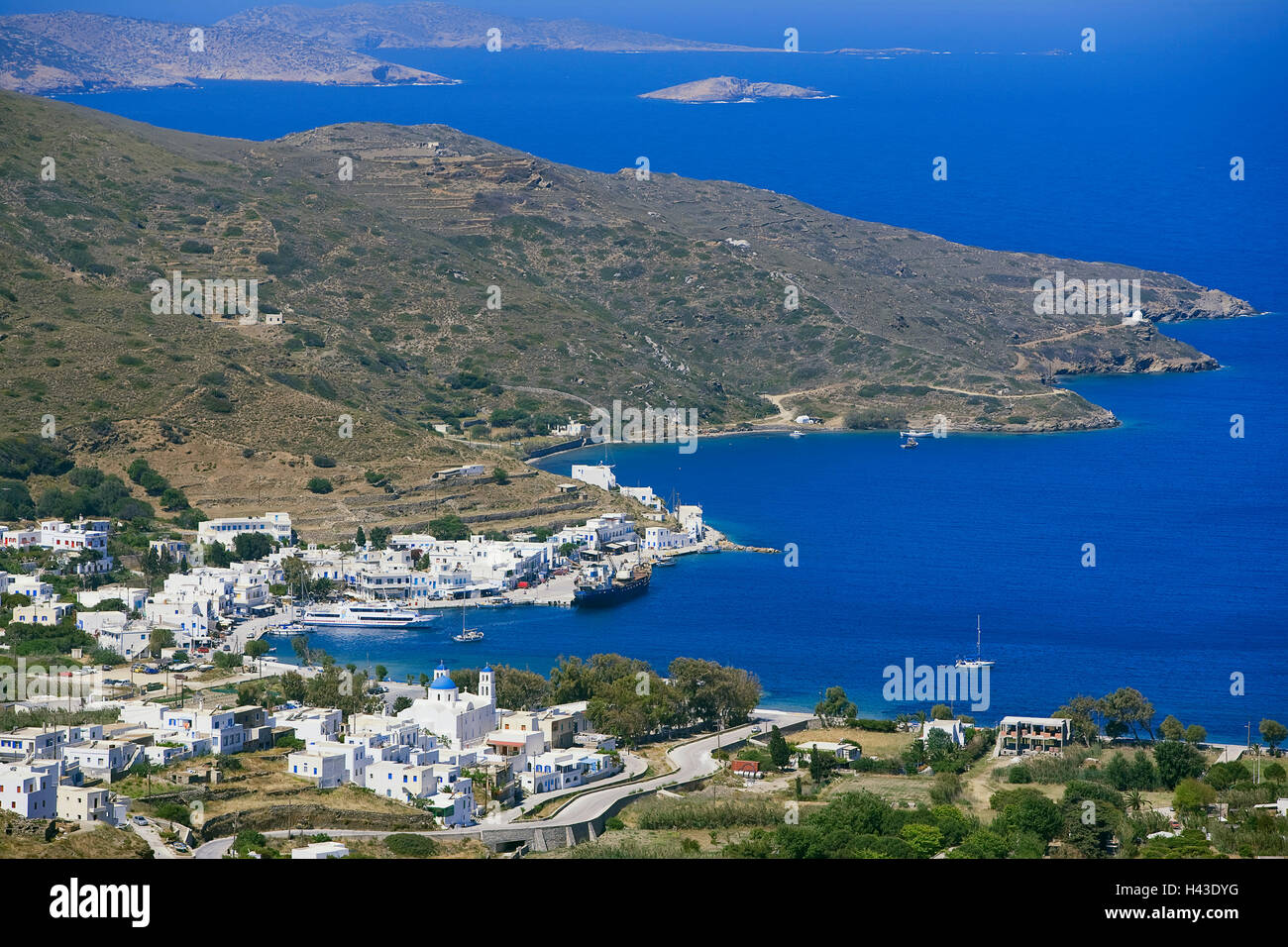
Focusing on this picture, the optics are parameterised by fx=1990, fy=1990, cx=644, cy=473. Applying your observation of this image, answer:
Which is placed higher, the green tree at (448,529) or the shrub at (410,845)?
the green tree at (448,529)

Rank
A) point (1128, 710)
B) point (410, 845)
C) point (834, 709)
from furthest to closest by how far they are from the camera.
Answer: point (834, 709) → point (1128, 710) → point (410, 845)

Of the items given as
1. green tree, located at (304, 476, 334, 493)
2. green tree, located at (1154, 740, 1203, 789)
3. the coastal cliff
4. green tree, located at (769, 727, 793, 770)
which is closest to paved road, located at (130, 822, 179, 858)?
green tree, located at (769, 727, 793, 770)

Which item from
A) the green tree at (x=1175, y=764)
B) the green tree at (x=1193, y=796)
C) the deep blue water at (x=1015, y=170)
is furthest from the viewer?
the deep blue water at (x=1015, y=170)

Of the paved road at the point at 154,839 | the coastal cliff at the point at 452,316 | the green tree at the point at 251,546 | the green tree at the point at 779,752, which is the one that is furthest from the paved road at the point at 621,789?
the coastal cliff at the point at 452,316

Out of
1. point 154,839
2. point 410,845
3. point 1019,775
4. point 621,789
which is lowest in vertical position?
point 1019,775

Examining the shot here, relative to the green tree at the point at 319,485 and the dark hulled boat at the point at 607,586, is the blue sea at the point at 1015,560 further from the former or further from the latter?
the green tree at the point at 319,485

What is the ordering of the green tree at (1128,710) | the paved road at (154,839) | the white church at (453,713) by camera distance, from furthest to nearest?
Result: the green tree at (1128,710)
the white church at (453,713)
the paved road at (154,839)

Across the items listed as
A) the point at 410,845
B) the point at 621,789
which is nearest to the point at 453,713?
the point at 621,789

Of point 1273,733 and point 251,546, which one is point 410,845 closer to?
point 1273,733
